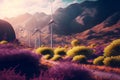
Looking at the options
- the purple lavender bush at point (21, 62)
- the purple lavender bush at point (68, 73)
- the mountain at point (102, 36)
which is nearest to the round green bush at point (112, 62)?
the purple lavender bush at point (21, 62)

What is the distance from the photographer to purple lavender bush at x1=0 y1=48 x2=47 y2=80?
11289mm

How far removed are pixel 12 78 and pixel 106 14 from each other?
7628 inches

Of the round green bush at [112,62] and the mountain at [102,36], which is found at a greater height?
the mountain at [102,36]

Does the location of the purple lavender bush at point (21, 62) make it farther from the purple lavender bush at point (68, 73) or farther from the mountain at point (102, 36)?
the mountain at point (102, 36)

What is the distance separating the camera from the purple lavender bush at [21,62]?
11.3 m

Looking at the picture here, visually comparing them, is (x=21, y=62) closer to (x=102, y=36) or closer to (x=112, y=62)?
(x=112, y=62)

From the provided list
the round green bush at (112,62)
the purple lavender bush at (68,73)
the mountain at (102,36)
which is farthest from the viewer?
the mountain at (102,36)

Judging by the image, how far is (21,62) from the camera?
39.6ft

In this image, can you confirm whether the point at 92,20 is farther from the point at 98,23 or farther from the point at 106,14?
the point at 106,14

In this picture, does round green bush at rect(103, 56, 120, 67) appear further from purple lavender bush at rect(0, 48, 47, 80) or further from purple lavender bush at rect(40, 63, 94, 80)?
purple lavender bush at rect(40, 63, 94, 80)

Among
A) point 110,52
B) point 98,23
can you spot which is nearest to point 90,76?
point 110,52

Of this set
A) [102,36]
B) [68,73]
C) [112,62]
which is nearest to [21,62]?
[68,73]

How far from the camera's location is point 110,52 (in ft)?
62.6

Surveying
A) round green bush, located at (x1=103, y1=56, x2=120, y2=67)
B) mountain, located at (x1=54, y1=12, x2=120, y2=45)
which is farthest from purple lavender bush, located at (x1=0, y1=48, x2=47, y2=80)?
mountain, located at (x1=54, y1=12, x2=120, y2=45)
